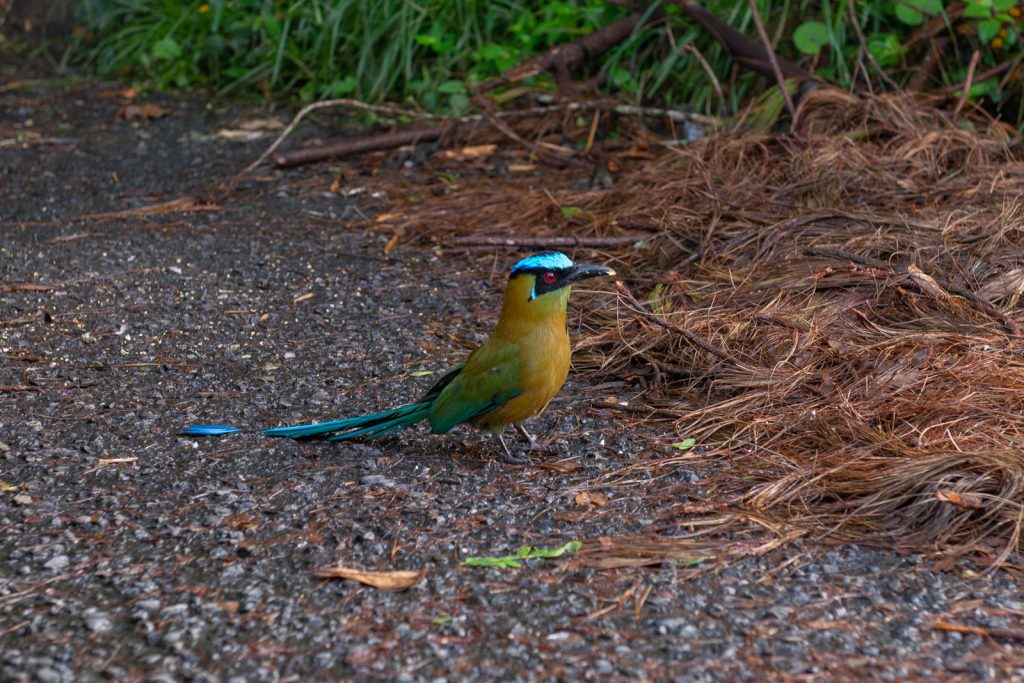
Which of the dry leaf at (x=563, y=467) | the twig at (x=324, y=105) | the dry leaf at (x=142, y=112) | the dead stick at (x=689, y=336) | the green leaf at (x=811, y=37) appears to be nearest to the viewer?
the dry leaf at (x=563, y=467)

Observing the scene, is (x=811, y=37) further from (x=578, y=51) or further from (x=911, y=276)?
(x=911, y=276)

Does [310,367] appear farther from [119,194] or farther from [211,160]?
[211,160]

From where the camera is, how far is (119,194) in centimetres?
699

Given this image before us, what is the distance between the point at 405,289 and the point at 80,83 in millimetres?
5238

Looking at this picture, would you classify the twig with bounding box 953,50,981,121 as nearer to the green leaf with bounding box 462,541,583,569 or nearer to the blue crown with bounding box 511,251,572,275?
the blue crown with bounding box 511,251,572,275

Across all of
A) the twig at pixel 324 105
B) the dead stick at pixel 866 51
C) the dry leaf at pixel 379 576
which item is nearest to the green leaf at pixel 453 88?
the twig at pixel 324 105

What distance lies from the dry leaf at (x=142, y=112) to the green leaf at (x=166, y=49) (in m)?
0.62

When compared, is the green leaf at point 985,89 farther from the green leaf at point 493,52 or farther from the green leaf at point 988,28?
the green leaf at point 493,52

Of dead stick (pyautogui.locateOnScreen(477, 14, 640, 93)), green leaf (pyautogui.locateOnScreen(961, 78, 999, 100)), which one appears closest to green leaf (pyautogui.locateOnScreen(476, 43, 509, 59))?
dead stick (pyautogui.locateOnScreen(477, 14, 640, 93))

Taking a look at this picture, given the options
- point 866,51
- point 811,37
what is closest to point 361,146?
point 811,37

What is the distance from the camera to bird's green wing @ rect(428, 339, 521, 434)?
12.6 ft

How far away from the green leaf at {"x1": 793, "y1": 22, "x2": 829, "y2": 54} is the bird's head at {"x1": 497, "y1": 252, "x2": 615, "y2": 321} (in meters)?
3.59

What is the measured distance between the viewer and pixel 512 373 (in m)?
3.83

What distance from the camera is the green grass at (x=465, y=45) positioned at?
686cm
